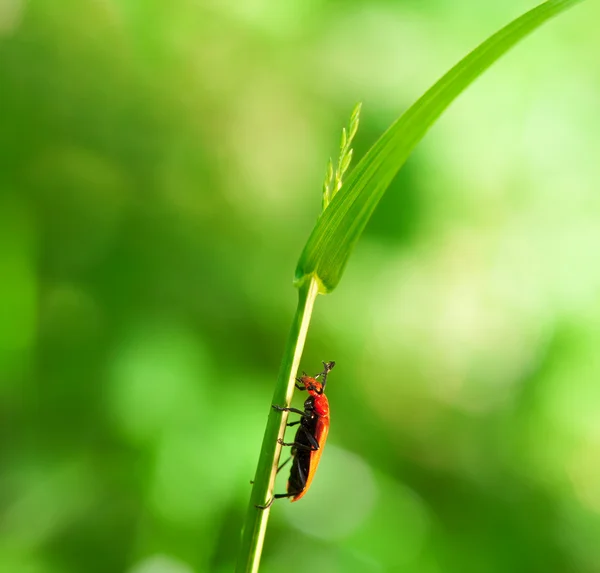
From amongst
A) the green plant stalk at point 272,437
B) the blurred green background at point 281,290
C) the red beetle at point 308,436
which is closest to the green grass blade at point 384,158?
the green plant stalk at point 272,437

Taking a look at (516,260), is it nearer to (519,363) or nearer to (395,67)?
(519,363)

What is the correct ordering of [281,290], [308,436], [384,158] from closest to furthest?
[384,158], [308,436], [281,290]

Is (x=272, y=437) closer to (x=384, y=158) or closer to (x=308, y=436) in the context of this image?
(x=384, y=158)

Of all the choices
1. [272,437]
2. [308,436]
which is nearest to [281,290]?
[308,436]

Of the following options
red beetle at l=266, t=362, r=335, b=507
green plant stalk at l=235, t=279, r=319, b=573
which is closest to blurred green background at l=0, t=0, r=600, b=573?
red beetle at l=266, t=362, r=335, b=507

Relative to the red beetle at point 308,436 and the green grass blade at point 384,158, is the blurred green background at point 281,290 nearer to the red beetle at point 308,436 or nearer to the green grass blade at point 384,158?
the red beetle at point 308,436

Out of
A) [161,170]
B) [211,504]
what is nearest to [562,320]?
[211,504]

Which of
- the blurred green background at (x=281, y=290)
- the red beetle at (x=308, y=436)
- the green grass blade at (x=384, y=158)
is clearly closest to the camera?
the green grass blade at (x=384, y=158)
